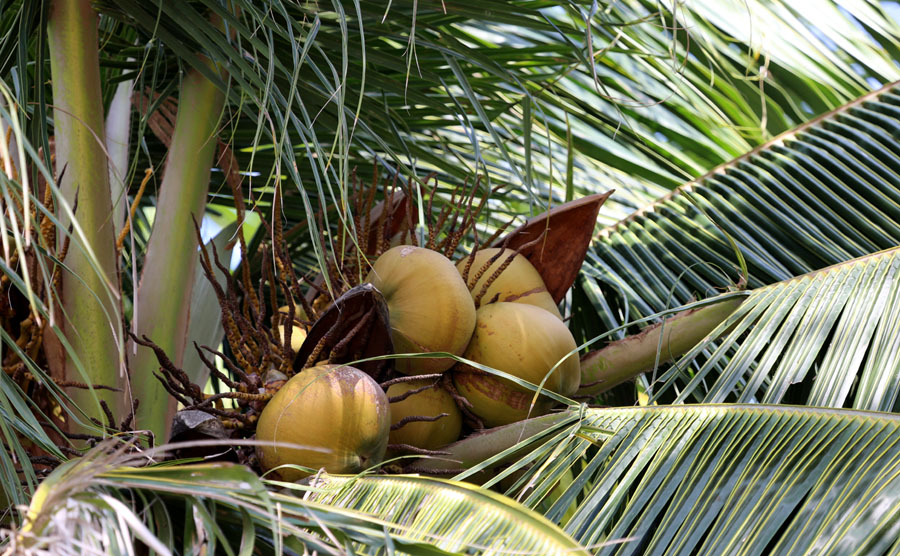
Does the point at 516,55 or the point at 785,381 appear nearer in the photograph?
the point at 785,381

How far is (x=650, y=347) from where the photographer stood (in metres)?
1.13

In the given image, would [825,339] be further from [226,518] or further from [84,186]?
[84,186]

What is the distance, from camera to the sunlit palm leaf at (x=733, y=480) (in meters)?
0.68

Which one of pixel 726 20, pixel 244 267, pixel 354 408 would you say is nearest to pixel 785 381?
pixel 354 408

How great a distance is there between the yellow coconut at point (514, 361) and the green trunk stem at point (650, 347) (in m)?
0.09

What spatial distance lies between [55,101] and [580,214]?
0.69 meters

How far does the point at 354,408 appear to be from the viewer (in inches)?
35.5

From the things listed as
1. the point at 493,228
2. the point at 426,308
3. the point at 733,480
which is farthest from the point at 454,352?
the point at 493,228

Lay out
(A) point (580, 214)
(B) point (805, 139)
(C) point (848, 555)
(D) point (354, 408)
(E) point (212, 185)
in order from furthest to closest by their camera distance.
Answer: (E) point (212, 185) → (B) point (805, 139) → (A) point (580, 214) → (D) point (354, 408) → (C) point (848, 555)

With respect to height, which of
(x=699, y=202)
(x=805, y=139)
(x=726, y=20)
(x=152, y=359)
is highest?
(x=726, y=20)

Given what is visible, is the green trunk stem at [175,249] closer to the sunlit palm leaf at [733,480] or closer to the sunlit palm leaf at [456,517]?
the sunlit palm leaf at [456,517]

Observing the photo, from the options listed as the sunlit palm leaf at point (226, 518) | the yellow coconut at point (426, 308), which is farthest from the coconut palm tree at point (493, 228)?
the yellow coconut at point (426, 308)

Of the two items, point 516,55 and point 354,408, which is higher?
point 516,55

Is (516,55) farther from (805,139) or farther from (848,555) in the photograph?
(848,555)
